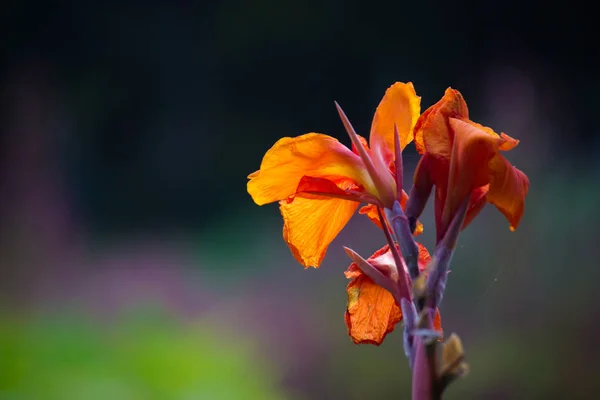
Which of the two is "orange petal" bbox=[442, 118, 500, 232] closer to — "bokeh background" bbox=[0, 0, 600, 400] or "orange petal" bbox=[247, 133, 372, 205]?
"orange petal" bbox=[247, 133, 372, 205]

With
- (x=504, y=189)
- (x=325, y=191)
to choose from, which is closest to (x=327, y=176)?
(x=325, y=191)

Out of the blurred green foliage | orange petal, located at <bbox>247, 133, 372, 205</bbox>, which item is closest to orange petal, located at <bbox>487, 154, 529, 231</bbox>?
orange petal, located at <bbox>247, 133, 372, 205</bbox>

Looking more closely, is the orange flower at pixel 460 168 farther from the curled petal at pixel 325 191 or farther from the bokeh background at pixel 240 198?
the bokeh background at pixel 240 198

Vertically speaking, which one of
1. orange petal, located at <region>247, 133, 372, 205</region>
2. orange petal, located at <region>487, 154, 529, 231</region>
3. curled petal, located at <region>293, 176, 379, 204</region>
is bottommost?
orange petal, located at <region>487, 154, 529, 231</region>

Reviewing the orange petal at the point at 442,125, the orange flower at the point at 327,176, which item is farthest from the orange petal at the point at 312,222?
the orange petal at the point at 442,125

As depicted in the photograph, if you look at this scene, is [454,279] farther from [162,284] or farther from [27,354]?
[27,354]

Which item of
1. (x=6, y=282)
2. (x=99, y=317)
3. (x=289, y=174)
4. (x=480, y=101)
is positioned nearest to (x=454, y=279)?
(x=480, y=101)
